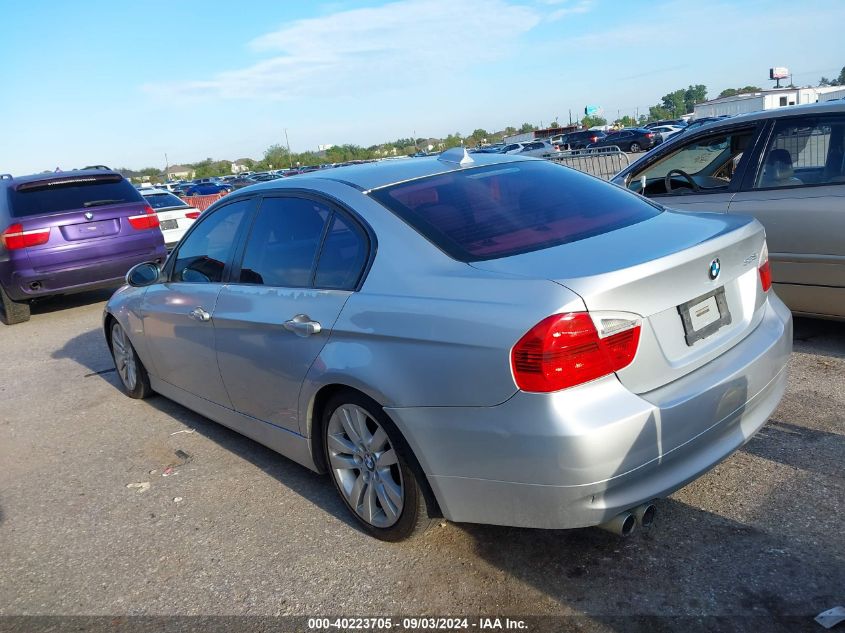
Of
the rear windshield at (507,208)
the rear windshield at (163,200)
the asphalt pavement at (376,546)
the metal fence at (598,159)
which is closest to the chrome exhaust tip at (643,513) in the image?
the asphalt pavement at (376,546)

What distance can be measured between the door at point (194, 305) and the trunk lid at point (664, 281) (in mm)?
1927

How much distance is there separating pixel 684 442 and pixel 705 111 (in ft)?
240

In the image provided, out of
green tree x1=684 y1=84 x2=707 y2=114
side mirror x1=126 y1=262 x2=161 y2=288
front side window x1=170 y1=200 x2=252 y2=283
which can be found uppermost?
front side window x1=170 y1=200 x2=252 y2=283

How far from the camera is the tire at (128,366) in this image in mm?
5527

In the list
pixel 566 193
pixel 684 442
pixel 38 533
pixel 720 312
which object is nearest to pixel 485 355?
pixel 684 442

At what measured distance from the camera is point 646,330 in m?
2.64

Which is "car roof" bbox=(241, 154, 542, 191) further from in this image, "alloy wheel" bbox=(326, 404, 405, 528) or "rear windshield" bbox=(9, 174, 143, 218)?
"rear windshield" bbox=(9, 174, 143, 218)

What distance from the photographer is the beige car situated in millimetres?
4941

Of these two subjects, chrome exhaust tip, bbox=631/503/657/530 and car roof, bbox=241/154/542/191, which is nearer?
chrome exhaust tip, bbox=631/503/657/530

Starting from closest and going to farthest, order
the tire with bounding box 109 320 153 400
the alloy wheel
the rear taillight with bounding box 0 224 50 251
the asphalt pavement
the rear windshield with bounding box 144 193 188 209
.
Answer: the asphalt pavement → the alloy wheel → the tire with bounding box 109 320 153 400 → the rear taillight with bounding box 0 224 50 251 → the rear windshield with bounding box 144 193 188 209

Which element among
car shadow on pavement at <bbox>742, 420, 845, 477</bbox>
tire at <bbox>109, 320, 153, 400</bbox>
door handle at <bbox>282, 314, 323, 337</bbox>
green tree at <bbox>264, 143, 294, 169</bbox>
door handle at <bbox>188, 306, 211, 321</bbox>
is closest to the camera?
door handle at <bbox>282, 314, 323, 337</bbox>

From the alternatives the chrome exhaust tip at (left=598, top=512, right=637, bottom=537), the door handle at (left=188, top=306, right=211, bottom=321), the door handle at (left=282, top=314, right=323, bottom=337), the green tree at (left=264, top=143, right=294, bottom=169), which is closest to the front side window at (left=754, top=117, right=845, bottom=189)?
the chrome exhaust tip at (left=598, top=512, right=637, bottom=537)

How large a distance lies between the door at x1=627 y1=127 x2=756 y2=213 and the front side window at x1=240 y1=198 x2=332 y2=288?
9.36ft

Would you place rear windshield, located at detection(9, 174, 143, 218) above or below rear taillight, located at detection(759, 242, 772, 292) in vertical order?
above
